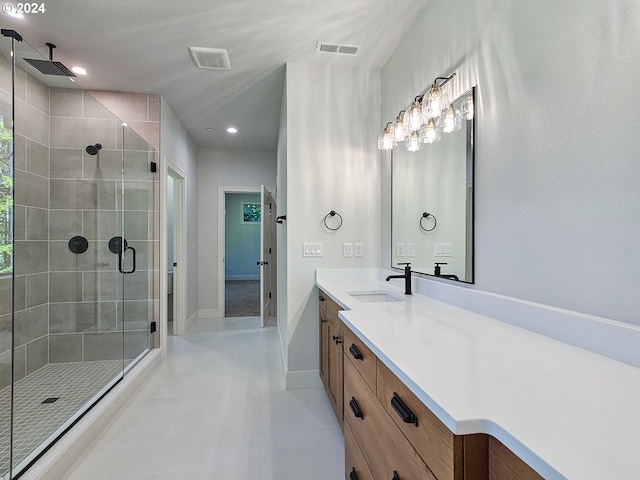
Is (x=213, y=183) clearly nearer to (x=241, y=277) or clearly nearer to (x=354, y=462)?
(x=354, y=462)

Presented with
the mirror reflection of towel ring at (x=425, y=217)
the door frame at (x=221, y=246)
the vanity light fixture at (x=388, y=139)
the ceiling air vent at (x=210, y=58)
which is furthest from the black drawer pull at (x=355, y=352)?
the door frame at (x=221, y=246)

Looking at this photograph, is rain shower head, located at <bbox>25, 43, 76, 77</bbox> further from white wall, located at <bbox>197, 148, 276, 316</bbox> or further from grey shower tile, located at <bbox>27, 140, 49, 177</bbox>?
white wall, located at <bbox>197, 148, 276, 316</bbox>

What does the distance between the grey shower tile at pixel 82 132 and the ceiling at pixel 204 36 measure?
40 cm

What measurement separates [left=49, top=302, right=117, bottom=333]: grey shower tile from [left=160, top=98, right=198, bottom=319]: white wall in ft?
4.30

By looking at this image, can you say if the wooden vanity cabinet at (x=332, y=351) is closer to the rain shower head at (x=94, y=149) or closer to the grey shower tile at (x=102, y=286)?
the grey shower tile at (x=102, y=286)

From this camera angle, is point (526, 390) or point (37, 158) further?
point (37, 158)

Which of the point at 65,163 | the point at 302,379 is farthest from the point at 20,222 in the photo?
the point at 302,379

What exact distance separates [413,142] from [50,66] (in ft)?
9.77

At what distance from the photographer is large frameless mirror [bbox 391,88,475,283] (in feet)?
5.23

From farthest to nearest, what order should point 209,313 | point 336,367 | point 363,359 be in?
point 209,313
point 336,367
point 363,359

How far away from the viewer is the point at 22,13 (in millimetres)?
2014

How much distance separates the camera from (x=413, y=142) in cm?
204

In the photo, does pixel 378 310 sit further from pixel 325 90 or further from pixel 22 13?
pixel 22 13

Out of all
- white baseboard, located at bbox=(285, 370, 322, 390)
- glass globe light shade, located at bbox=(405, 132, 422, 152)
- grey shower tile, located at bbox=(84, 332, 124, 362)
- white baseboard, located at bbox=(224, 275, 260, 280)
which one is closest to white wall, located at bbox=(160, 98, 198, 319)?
grey shower tile, located at bbox=(84, 332, 124, 362)
